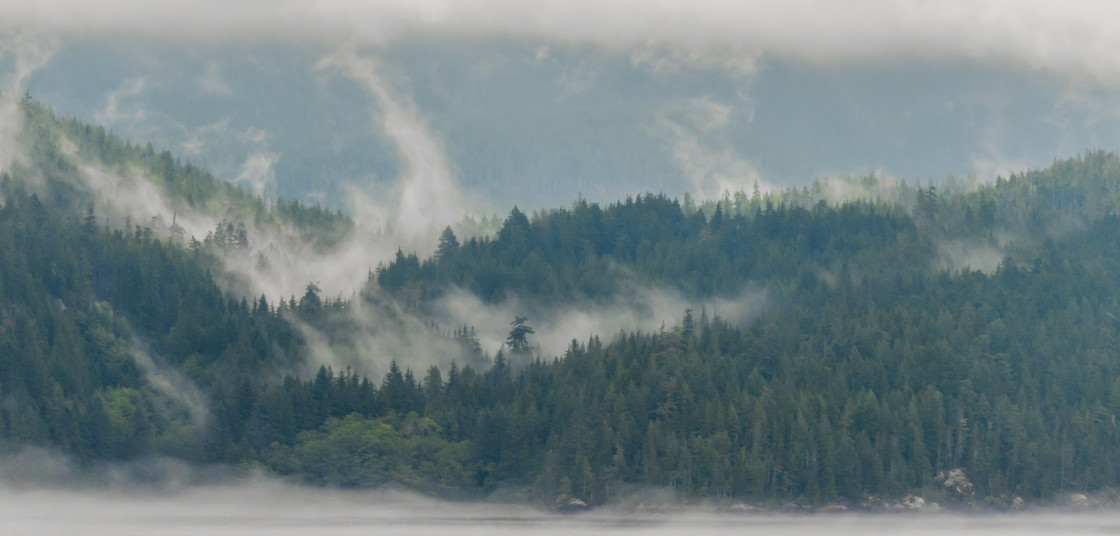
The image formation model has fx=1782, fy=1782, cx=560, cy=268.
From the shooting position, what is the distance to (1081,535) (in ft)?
654

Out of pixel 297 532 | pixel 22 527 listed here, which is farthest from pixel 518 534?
pixel 22 527

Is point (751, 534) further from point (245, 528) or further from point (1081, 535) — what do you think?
point (245, 528)

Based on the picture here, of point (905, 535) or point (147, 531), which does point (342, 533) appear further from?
point (905, 535)

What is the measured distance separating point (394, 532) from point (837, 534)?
4925cm

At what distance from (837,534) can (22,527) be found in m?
89.4

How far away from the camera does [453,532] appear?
197 meters

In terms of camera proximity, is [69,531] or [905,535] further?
[905,535]

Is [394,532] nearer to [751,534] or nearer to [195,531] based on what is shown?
[195,531]

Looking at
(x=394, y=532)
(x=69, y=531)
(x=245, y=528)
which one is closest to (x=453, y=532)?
(x=394, y=532)

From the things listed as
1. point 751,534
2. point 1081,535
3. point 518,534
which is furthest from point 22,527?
point 1081,535

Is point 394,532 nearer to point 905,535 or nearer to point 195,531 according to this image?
point 195,531

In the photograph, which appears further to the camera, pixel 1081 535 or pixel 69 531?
pixel 1081 535

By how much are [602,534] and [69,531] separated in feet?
188

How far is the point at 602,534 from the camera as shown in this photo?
198000mm
